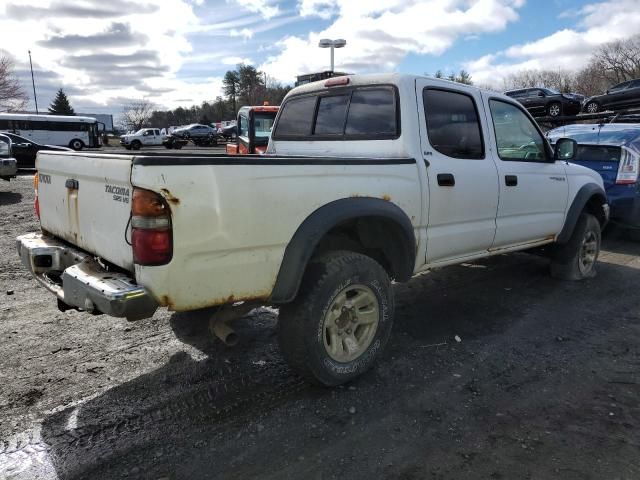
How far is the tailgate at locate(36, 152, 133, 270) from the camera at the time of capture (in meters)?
2.58

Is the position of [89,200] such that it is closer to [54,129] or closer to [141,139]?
[54,129]

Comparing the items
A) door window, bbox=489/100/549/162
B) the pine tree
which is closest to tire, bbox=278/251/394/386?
door window, bbox=489/100/549/162

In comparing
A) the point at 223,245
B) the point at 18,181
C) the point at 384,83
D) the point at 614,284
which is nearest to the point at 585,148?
the point at 614,284

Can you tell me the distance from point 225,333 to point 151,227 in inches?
35.1

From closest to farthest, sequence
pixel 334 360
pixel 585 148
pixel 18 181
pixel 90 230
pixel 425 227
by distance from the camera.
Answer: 1. pixel 90 230
2. pixel 334 360
3. pixel 425 227
4. pixel 585 148
5. pixel 18 181

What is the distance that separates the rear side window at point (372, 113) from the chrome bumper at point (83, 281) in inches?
85.7

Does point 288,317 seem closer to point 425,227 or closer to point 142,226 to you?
point 142,226

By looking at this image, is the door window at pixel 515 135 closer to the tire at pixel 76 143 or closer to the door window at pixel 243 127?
the door window at pixel 243 127

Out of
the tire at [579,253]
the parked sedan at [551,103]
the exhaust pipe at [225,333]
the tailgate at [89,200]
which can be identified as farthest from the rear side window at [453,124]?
the parked sedan at [551,103]

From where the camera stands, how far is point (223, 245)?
255 cm

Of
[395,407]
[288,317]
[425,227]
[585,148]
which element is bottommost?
[395,407]

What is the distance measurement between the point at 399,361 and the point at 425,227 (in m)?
1.02

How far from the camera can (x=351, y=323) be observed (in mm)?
3285

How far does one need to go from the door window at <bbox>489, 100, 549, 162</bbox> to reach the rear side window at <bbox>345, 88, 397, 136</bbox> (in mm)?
1168
